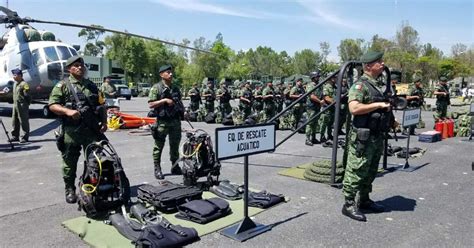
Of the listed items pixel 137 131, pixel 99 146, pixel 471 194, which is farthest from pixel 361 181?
pixel 137 131

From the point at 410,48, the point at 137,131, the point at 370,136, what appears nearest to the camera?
the point at 370,136

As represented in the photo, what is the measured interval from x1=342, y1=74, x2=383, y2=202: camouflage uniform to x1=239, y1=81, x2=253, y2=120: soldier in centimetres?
949

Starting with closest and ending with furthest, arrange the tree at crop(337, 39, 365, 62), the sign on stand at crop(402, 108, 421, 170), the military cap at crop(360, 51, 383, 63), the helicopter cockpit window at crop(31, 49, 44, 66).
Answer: the military cap at crop(360, 51, 383, 63)
the sign on stand at crop(402, 108, 421, 170)
the helicopter cockpit window at crop(31, 49, 44, 66)
the tree at crop(337, 39, 365, 62)

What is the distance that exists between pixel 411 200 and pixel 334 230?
5.82ft

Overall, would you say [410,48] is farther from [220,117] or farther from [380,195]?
[380,195]

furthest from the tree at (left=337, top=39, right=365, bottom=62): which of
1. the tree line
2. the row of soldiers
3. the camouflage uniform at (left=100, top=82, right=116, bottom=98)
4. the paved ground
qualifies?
the paved ground

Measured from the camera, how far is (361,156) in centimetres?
467

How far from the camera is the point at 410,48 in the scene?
5981 cm

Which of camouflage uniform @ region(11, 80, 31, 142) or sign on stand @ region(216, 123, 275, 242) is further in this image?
camouflage uniform @ region(11, 80, 31, 142)

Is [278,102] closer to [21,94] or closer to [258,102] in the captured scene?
[258,102]

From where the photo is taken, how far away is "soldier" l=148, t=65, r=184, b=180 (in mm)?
6430

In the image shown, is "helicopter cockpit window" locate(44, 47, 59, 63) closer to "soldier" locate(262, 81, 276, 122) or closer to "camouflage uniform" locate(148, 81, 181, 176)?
"soldier" locate(262, 81, 276, 122)

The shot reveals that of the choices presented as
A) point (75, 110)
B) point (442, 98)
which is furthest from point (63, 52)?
point (442, 98)

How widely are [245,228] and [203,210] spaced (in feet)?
1.98
